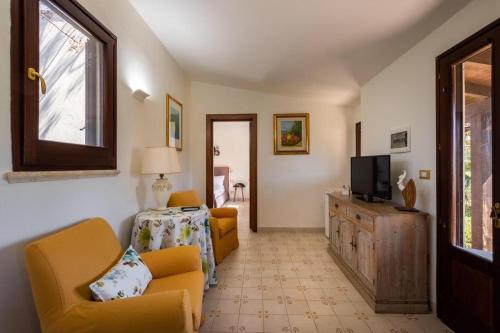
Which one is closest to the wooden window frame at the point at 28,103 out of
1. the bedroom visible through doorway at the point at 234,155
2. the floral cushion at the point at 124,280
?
the floral cushion at the point at 124,280

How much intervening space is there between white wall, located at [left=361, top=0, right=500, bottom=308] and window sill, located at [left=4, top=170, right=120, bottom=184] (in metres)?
2.73

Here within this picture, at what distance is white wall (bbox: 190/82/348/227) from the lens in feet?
14.5

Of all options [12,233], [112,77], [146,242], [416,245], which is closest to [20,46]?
[112,77]

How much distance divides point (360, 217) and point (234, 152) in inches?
249

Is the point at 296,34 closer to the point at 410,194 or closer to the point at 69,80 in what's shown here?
the point at 410,194

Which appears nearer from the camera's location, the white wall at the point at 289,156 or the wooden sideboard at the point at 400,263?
the wooden sideboard at the point at 400,263

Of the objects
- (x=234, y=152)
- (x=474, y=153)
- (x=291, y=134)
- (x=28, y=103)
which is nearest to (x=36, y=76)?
(x=28, y=103)

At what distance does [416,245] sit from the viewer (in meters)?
2.07

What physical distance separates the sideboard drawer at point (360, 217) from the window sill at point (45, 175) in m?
2.27

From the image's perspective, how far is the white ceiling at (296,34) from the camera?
1.91m

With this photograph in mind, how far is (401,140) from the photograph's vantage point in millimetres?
2514

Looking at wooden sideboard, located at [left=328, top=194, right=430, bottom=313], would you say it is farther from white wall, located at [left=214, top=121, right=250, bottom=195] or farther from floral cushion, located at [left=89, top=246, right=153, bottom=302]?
white wall, located at [left=214, top=121, right=250, bottom=195]

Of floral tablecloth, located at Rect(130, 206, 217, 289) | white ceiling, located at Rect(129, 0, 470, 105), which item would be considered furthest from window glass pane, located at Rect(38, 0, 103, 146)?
white ceiling, located at Rect(129, 0, 470, 105)

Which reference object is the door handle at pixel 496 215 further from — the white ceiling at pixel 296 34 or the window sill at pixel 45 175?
the window sill at pixel 45 175
